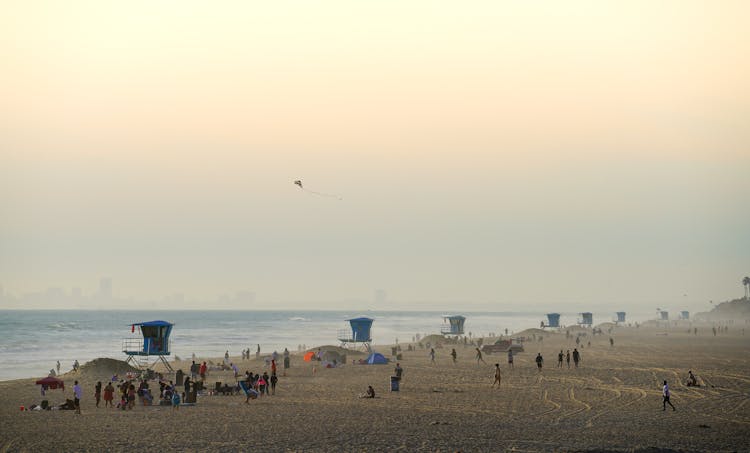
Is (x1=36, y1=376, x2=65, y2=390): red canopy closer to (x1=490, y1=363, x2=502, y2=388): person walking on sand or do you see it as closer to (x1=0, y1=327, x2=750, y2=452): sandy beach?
(x1=0, y1=327, x2=750, y2=452): sandy beach

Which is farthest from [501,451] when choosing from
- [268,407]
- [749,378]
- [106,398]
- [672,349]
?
[672,349]

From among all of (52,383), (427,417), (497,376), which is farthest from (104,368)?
(427,417)

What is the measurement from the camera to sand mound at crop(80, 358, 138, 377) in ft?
141

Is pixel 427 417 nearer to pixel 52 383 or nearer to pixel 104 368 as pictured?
pixel 52 383

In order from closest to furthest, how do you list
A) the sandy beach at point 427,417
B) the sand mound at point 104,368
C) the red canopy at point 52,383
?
the sandy beach at point 427,417 < the red canopy at point 52,383 < the sand mound at point 104,368

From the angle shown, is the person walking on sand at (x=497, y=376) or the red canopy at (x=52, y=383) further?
the person walking on sand at (x=497, y=376)

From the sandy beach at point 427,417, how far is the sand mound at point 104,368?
0.76ft

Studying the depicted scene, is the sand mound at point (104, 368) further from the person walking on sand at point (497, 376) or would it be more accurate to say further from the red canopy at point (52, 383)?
the person walking on sand at point (497, 376)

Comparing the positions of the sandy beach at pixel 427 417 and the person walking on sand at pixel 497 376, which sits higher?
the person walking on sand at pixel 497 376

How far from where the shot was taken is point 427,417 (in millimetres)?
26875

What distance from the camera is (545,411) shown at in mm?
28406

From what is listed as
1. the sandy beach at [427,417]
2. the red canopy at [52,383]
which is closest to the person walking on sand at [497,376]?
the sandy beach at [427,417]

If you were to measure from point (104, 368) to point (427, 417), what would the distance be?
24418mm

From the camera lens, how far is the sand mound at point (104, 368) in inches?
1693
